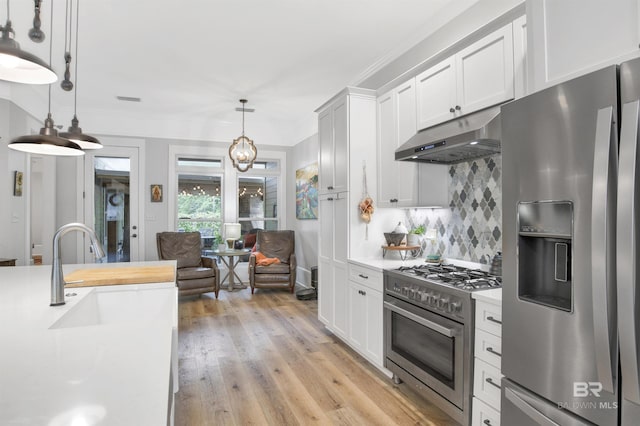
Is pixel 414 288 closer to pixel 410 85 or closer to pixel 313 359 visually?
pixel 313 359

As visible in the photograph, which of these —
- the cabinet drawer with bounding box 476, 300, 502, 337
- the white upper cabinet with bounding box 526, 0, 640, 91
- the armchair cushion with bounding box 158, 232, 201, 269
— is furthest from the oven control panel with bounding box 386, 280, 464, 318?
the armchair cushion with bounding box 158, 232, 201, 269

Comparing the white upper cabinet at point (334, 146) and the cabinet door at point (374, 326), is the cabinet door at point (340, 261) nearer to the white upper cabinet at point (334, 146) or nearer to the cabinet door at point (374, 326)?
the white upper cabinet at point (334, 146)

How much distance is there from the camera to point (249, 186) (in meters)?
6.64

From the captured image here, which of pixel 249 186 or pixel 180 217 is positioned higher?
pixel 249 186

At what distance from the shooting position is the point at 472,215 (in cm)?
278

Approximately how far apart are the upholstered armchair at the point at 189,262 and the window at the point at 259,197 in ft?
3.36

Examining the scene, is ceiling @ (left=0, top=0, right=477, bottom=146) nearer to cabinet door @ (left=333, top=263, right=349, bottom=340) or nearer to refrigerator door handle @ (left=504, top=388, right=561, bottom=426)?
cabinet door @ (left=333, top=263, right=349, bottom=340)

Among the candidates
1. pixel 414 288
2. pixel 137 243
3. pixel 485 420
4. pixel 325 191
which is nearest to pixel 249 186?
pixel 137 243

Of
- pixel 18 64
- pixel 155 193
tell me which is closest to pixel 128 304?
pixel 18 64

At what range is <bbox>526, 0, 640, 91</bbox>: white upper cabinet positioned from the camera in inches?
51.7

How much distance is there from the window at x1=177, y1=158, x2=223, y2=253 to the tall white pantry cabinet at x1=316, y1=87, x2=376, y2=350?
306 centimetres

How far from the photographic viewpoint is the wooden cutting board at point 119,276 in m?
2.18

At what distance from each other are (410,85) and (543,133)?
1.60m

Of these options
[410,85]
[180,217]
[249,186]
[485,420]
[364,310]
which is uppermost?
[410,85]
